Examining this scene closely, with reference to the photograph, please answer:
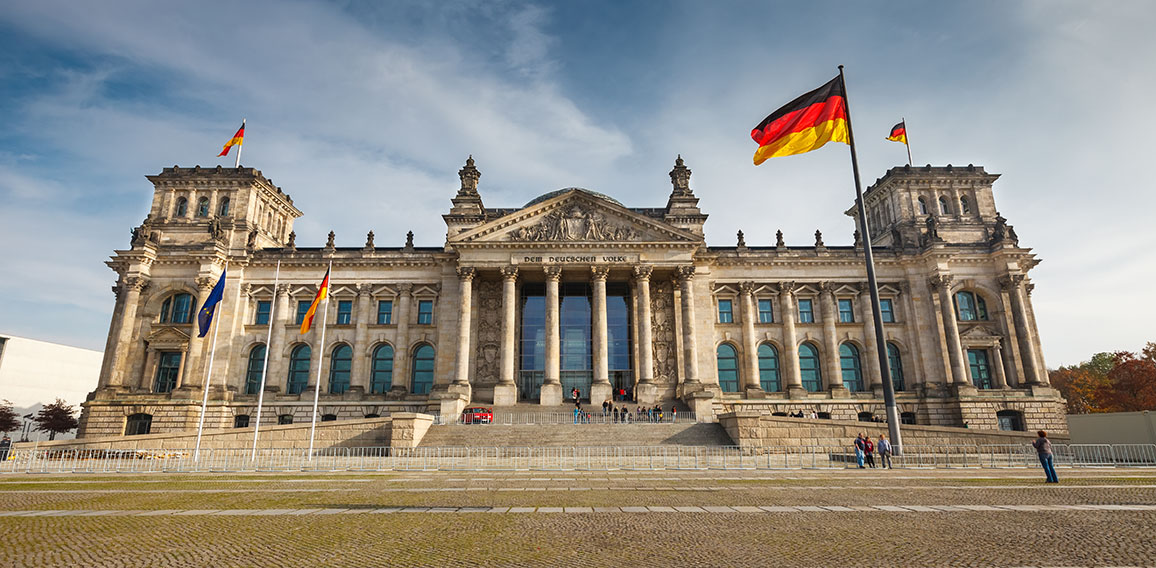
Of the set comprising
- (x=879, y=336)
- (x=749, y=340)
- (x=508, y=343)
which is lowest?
(x=879, y=336)

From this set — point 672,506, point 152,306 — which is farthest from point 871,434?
point 152,306

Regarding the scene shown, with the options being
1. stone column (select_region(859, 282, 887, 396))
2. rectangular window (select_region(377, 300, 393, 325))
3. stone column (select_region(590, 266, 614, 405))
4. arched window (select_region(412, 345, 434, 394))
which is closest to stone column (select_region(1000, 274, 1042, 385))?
stone column (select_region(859, 282, 887, 396))

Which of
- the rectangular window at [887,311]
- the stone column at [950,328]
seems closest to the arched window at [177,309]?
the rectangular window at [887,311]

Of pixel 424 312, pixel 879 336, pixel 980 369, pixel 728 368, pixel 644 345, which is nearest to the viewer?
pixel 879 336

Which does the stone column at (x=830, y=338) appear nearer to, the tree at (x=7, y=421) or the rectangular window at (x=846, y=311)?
the rectangular window at (x=846, y=311)

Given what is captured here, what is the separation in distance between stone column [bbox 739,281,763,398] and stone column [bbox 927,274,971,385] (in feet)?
48.0

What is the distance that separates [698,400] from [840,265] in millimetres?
19927

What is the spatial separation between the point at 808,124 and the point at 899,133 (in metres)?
26.7

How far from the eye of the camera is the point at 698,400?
3994 cm

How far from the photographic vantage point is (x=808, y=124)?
2252 centimetres

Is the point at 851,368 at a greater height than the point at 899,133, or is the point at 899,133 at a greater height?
the point at 899,133

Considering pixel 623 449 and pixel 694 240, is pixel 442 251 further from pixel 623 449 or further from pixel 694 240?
pixel 623 449

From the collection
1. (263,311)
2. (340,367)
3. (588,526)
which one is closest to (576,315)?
(340,367)

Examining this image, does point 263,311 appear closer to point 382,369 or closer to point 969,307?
point 382,369
